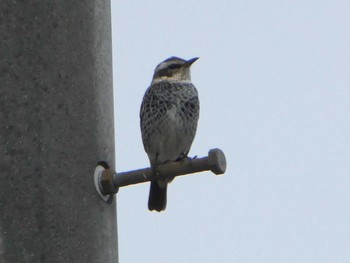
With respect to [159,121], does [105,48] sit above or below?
above

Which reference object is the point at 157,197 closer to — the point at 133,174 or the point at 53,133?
the point at 133,174

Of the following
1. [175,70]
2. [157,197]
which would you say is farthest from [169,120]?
[157,197]

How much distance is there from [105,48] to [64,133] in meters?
0.66

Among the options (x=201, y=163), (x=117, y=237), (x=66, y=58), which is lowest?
(x=117, y=237)

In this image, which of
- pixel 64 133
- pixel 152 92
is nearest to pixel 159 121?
pixel 152 92

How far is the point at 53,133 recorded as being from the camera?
4840mm

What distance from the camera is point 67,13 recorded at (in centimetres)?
514

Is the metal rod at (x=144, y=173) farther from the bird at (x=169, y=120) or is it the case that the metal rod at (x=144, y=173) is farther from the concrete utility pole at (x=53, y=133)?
the bird at (x=169, y=120)

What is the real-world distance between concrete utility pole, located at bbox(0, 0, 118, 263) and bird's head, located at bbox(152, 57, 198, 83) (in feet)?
7.50

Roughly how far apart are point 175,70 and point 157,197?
1253 mm

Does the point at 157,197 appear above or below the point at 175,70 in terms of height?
below

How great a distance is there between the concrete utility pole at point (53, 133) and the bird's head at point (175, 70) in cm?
229

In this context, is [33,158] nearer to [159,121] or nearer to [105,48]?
[105,48]

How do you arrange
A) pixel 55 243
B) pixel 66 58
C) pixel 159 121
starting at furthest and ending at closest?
pixel 159 121 → pixel 66 58 → pixel 55 243
